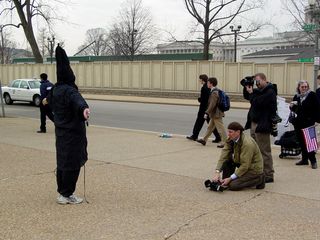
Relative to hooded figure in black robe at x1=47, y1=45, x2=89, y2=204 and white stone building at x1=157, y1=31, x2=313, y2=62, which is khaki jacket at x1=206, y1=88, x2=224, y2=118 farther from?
white stone building at x1=157, y1=31, x2=313, y2=62

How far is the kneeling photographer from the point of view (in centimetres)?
704

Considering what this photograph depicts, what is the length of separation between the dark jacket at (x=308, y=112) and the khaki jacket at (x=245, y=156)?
2.24 m

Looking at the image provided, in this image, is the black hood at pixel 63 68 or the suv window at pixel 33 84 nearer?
the black hood at pixel 63 68

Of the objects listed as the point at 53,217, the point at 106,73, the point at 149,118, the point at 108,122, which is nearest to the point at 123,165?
the point at 53,217

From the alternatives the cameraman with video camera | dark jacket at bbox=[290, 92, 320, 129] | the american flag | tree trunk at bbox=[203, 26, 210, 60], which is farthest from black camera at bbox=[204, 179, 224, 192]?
tree trunk at bbox=[203, 26, 210, 60]

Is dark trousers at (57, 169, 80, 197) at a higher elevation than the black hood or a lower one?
lower

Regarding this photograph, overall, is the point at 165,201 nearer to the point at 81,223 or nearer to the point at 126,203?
the point at 126,203

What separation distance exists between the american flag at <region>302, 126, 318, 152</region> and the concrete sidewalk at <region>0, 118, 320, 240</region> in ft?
1.48

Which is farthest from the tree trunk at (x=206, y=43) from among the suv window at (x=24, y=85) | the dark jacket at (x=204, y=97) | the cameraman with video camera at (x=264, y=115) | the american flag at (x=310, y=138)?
the cameraman with video camera at (x=264, y=115)

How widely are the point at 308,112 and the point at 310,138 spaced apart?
18.8 inches

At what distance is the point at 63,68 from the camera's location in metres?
6.18

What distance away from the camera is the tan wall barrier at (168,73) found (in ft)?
102

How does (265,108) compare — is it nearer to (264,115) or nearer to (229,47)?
(264,115)

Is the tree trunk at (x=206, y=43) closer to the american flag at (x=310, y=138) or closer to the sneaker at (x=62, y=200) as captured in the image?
the american flag at (x=310, y=138)
